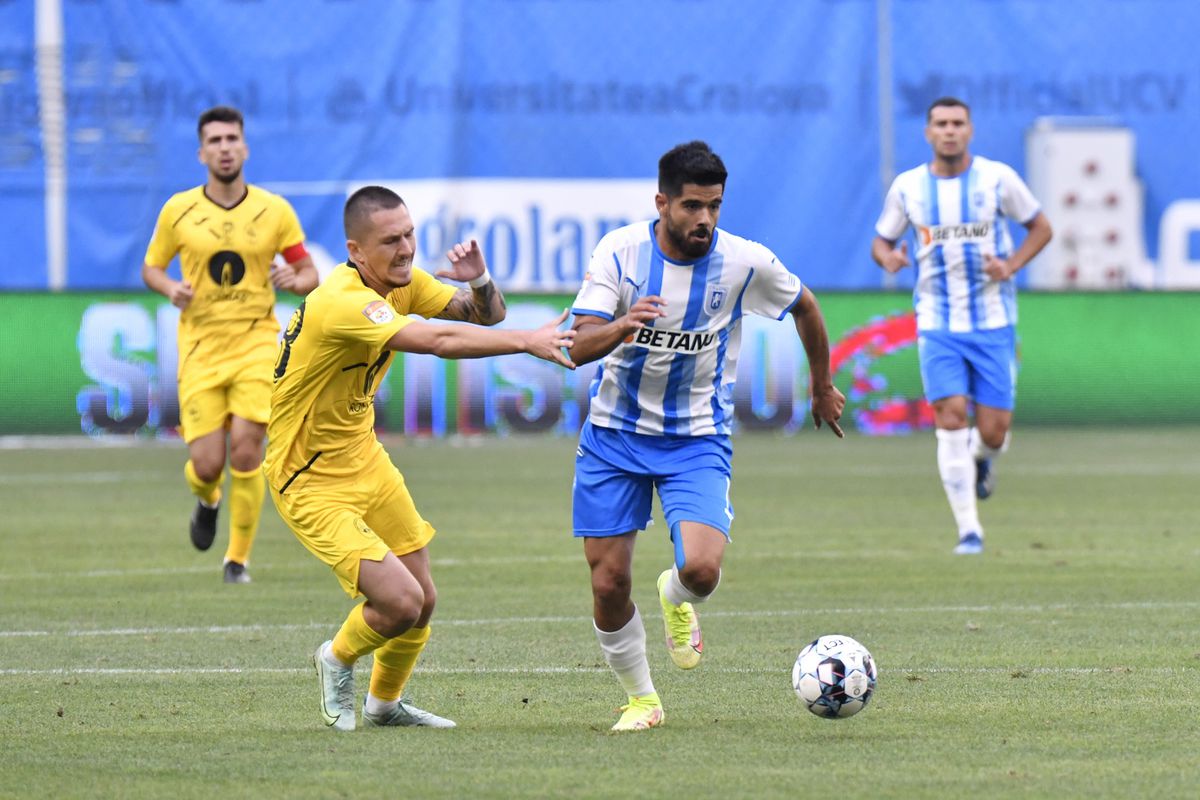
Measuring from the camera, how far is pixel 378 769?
19.1 ft

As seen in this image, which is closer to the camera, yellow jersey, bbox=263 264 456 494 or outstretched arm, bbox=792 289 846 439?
yellow jersey, bbox=263 264 456 494

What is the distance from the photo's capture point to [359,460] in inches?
270

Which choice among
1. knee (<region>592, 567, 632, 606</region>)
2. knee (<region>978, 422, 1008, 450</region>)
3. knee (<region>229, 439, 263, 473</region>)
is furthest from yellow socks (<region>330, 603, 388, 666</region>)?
knee (<region>978, 422, 1008, 450</region>)

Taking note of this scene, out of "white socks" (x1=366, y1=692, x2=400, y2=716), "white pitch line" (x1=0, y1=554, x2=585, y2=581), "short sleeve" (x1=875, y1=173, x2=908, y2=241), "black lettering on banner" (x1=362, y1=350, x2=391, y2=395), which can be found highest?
"short sleeve" (x1=875, y1=173, x2=908, y2=241)

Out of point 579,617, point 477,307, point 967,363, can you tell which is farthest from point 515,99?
point 477,307

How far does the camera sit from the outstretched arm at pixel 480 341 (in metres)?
5.87

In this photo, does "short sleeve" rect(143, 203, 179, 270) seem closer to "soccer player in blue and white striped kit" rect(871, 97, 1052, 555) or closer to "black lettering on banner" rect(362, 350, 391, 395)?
"soccer player in blue and white striped kit" rect(871, 97, 1052, 555)

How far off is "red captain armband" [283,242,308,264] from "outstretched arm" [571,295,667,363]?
4.91m

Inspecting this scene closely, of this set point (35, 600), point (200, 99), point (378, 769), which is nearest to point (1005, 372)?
point (35, 600)

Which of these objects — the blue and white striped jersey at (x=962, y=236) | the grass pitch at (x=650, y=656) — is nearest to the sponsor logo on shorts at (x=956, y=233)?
the blue and white striped jersey at (x=962, y=236)

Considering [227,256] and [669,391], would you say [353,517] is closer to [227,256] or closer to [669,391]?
[669,391]

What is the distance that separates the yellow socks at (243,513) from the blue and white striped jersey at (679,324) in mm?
4130

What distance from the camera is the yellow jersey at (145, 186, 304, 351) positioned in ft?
36.5

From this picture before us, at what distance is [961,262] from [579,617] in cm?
379
